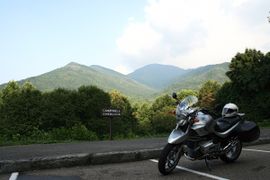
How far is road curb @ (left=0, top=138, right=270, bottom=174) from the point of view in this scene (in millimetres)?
7793

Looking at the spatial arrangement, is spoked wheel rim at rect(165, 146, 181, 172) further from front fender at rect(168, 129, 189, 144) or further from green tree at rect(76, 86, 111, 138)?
green tree at rect(76, 86, 111, 138)

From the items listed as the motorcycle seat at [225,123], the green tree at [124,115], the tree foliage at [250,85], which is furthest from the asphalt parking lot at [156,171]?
the green tree at [124,115]

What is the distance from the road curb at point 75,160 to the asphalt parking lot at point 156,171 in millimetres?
190

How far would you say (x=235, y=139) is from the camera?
8.26m

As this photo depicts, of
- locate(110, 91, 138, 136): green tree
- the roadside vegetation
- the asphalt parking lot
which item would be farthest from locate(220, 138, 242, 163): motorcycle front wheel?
locate(110, 91, 138, 136): green tree

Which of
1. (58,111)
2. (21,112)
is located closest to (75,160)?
(58,111)

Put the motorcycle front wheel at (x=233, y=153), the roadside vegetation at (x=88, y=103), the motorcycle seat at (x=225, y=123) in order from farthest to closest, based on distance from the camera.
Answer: the roadside vegetation at (x=88, y=103), the motorcycle front wheel at (x=233, y=153), the motorcycle seat at (x=225, y=123)

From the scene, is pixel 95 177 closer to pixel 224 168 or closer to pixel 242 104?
pixel 224 168

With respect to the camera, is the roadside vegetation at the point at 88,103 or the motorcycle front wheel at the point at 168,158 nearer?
the motorcycle front wheel at the point at 168,158

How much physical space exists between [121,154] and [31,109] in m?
34.9

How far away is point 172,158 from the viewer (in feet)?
23.6

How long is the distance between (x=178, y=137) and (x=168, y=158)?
461mm

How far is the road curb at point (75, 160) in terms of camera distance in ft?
25.6

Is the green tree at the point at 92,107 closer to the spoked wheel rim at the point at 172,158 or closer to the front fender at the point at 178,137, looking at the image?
the spoked wheel rim at the point at 172,158
